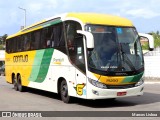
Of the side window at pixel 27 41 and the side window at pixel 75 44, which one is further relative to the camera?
the side window at pixel 27 41

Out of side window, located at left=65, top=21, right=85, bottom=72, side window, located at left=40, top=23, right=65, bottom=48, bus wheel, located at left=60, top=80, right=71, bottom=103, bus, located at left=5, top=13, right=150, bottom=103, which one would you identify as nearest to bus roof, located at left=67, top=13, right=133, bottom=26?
bus, located at left=5, top=13, right=150, bottom=103

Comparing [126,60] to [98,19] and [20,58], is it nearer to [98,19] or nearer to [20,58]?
[98,19]

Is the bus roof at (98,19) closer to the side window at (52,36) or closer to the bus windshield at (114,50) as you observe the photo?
the bus windshield at (114,50)

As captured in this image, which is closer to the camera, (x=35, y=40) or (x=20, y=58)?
(x=35, y=40)

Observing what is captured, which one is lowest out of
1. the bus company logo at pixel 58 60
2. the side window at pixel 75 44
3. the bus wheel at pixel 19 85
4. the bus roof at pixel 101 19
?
the bus wheel at pixel 19 85

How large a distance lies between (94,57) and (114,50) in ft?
2.52

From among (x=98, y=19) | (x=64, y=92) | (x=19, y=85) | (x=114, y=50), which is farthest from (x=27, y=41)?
(x=114, y=50)

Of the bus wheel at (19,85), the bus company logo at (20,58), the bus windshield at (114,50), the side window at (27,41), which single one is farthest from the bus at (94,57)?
the bus wheel at (19,85)

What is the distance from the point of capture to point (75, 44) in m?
13.4

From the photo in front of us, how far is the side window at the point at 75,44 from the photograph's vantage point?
42.8ft

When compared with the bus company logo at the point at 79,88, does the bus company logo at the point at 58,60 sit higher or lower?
higher

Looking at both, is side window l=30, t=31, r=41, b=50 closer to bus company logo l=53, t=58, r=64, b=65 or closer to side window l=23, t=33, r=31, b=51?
side window l=23, t=33, r=31, b=51

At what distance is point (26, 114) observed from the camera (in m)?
11.3

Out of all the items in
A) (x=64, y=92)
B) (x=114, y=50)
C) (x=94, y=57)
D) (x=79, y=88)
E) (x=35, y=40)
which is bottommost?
(x=64, y=92)
